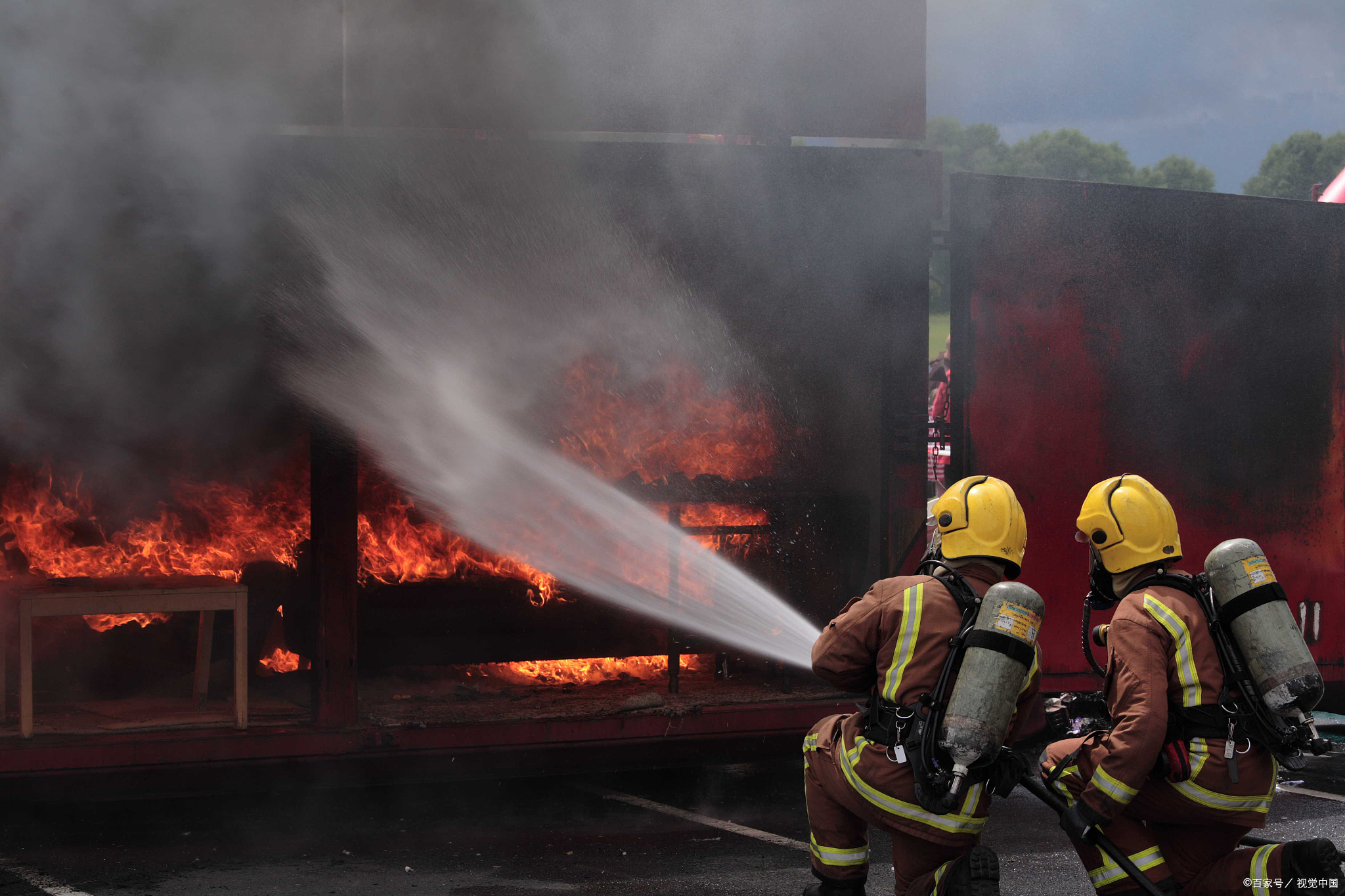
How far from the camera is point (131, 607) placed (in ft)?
16.5

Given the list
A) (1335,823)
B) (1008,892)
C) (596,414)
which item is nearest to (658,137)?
(596,414)

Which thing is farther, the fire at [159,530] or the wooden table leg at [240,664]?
the fire at [159,530]

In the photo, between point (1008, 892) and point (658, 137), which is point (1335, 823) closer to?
point (1008, 892)

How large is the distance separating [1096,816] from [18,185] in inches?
197

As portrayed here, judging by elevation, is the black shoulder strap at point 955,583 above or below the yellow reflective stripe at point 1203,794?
above

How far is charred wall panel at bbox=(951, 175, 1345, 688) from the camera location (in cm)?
608

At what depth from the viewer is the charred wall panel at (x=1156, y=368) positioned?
239 inches

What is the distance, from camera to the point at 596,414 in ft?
21.7

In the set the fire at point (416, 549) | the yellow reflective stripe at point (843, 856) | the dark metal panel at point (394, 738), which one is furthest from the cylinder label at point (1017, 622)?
the fire at point (416, 549)

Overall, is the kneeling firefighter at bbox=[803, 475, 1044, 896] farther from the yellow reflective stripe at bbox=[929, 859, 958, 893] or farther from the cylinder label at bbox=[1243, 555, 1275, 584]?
the cylinder label at bbox=[1243, 555, 1275, 584]

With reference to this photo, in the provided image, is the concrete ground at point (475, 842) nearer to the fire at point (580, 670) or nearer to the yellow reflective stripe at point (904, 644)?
the fire at point (580, 670)

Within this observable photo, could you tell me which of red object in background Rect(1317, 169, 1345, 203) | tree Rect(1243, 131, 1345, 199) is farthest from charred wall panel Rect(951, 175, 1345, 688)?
tree Rect(1243, 131, 1345, 199)

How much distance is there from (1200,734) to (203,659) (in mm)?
4551

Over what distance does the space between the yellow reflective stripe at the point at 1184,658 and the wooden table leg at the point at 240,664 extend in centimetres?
394
